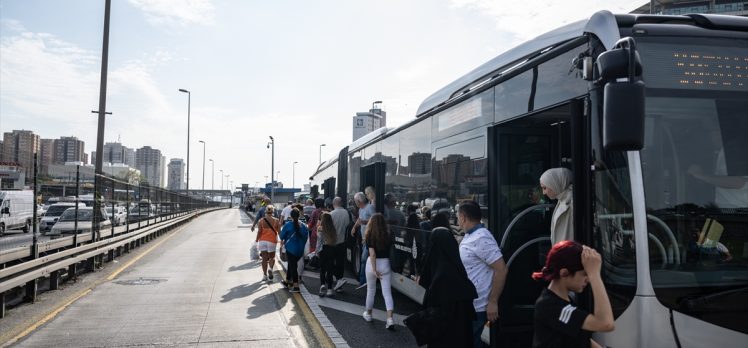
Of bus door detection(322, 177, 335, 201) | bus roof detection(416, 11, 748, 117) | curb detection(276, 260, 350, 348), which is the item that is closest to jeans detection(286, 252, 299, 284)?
curb detection(276, 260, 350, 348)

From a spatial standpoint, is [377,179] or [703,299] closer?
[703,299]

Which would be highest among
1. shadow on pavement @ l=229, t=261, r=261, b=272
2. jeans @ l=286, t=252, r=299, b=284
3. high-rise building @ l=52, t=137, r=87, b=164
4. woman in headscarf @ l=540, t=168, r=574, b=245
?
high-rise building @ l=52, t=137, r=87, b=164

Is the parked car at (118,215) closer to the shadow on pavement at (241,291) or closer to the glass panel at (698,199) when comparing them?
the shadow on pavement at (241,291)

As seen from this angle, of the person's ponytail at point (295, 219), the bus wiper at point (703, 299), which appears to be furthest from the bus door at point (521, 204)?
the person's ponytail at point (295, 219)

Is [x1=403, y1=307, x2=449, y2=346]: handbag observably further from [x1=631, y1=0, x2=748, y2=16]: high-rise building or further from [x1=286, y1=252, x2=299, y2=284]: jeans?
[x1=631, y1=0, x2=748, y2=16]: high-rise building

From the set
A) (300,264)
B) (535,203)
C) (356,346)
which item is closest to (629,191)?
(535,203)

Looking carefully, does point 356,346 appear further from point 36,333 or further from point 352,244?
point 352,244

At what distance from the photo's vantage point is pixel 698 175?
3.98 meters

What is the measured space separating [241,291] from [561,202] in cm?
809

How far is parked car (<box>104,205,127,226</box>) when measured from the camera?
1683 cm

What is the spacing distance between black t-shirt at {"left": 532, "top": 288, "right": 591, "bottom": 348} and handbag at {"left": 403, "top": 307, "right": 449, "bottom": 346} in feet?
5.23

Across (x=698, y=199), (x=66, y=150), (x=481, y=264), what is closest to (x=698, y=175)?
(x=698, y=199)

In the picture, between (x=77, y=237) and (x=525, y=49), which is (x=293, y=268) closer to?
(x=77, y=237)

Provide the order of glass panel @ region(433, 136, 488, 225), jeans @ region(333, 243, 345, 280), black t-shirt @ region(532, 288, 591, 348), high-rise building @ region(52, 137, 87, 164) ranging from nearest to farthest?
black t-shirt @ region(532, 288, 591, 348) → glass panel @ region(433, 136, 488, 225) → jeans @ region(333, 243, 345, 280) → high-rise building @ region(52, 137, 87, 164)
